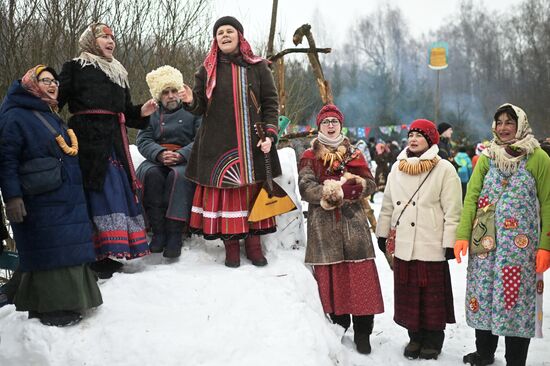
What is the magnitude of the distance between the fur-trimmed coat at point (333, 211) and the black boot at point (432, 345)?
2.67ft

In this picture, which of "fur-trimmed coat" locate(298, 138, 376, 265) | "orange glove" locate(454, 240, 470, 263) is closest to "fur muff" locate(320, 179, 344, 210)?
"fur-trimmed coat" locate(298, 138, 376, 265)

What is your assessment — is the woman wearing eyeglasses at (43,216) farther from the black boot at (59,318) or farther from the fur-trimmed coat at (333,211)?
the fur-trimmed coat at (333,211)

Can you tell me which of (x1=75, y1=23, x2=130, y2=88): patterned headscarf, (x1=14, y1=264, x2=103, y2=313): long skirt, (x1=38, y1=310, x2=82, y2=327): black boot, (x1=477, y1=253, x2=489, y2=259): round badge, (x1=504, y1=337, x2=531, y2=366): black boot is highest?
(x1=75, y1=23, x2=130, y2=88): patterned headscarf

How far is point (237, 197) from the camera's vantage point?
354 cm

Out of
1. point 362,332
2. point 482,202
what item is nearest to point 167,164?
point 362,332

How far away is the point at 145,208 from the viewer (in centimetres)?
372

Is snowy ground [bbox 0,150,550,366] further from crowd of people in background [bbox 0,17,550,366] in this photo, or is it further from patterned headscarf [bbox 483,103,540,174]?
patterned headscarf [bbox 483,103,540,174]

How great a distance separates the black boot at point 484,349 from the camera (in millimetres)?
3677

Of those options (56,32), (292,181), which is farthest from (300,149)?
(56,32)

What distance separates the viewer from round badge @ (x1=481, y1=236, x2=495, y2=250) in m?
3.49

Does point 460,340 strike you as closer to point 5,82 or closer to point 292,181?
point 292,181

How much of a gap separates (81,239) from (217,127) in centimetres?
121

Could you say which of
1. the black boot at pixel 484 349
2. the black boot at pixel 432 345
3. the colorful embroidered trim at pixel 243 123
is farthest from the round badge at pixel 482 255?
the colorful embroidered trim at pixel 243 123

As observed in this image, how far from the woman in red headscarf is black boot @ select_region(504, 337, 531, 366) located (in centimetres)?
188
